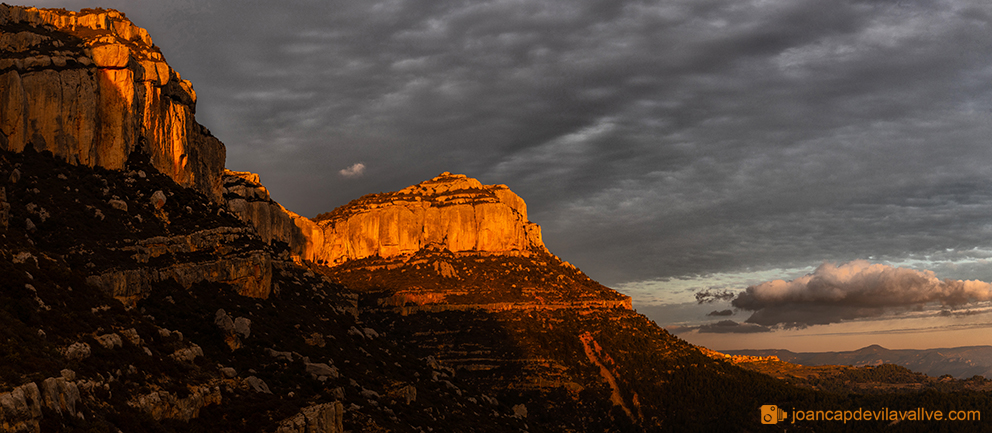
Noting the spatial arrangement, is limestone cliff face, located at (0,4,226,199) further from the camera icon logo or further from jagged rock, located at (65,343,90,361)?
the camera icon logo

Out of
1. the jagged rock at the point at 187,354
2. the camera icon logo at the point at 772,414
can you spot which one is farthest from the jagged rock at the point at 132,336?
the camera icon logo at the point at 772,414

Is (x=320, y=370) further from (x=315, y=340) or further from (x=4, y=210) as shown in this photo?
(x=4, y=210)

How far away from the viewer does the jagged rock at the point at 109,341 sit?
31.8 m

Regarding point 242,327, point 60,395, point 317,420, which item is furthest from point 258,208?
point 60,395

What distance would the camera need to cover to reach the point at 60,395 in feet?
80.0

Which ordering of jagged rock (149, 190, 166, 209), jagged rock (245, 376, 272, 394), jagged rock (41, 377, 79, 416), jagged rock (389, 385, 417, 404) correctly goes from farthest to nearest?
jagged rock (149, 190, 166, 209)
jagged rock (389, 385, 417, 404)
jagged rock (245, 376, 272, 394)
jagged rock (41, 377, 79, 416)

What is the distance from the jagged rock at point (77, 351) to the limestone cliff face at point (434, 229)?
14843 cm

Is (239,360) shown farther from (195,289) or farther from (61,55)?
(61,55)

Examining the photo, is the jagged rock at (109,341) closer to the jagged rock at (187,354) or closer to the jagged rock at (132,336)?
the jagged rock at (132,336)

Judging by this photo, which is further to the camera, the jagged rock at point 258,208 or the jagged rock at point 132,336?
the jagged rock at point 258,208

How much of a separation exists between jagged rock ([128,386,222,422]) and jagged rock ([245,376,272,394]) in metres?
4.40

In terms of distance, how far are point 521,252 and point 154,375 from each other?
147356 millimetres

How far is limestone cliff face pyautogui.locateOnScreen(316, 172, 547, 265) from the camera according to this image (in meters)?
182

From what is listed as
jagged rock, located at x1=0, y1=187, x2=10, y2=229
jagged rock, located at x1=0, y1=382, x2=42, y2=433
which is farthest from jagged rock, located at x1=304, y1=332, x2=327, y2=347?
jagged rock, located at x1=0, y1=382, x2=42, y2=433
